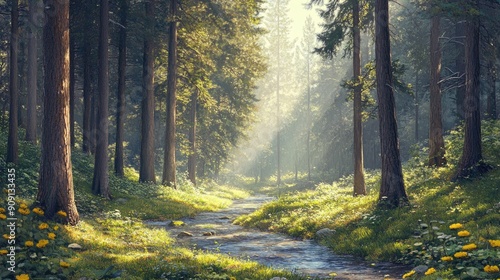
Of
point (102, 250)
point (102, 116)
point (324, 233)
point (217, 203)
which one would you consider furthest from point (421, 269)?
point (217, 203)

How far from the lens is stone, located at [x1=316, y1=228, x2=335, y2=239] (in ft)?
46.8

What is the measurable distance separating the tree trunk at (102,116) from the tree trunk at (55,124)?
23.1 feet

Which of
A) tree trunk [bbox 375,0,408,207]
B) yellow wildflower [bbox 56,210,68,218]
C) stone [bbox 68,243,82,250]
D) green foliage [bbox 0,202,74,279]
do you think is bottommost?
stone [bbox 68,243,82,250]

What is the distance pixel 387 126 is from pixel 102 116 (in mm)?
12376

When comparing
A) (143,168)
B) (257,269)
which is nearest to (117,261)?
(257,269)

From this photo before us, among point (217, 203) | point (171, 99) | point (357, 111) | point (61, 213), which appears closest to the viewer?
point (61, 213)

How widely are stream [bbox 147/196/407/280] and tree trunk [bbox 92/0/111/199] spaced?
360 cm

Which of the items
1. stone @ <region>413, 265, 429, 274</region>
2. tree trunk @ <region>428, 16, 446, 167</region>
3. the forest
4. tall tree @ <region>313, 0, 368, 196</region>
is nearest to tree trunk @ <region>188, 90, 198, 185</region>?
the forest

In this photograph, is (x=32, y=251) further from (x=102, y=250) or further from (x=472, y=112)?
(x=472, y=112)

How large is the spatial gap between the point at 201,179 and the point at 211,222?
26.1 m

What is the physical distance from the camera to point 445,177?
17000mm

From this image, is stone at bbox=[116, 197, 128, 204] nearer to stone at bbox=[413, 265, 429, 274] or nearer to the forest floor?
the forest floor

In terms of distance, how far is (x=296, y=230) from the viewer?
51.8 ft

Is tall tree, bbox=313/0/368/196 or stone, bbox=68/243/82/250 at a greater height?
tall tree, bbox=313/0/368/196
